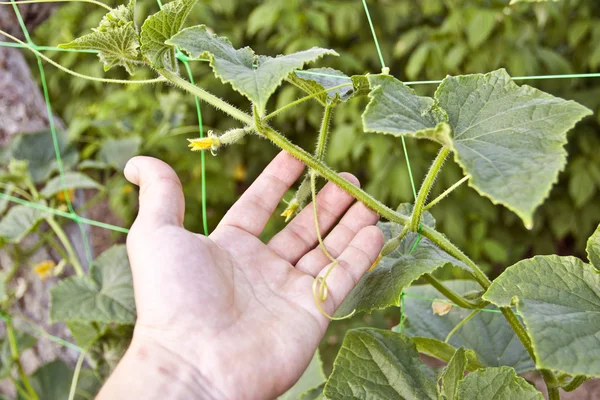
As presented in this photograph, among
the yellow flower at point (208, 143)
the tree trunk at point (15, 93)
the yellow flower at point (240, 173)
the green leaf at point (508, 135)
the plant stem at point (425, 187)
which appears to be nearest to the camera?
the green leaf at point (508, 135)

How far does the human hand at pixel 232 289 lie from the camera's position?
2.80 ft

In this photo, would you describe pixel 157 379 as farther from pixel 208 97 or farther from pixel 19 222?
pixel 19 222

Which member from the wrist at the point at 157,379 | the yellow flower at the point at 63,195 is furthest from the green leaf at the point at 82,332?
the wrist at the point at 157,379

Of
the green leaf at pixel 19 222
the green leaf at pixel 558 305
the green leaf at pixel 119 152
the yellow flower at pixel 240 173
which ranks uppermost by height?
the green leaf at pixel 558 305

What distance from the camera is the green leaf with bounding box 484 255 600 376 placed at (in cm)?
66

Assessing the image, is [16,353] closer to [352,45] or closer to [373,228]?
[373,228]

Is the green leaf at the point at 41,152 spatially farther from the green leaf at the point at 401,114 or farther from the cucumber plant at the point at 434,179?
the green leaf at the point at 401,114

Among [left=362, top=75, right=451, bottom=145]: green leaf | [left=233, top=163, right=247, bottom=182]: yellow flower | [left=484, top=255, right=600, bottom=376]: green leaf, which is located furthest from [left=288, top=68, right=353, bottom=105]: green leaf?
[left=233, top=163, right=247, bottom=182]: yellow flower

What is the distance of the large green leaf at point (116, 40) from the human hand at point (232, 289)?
0.66ft

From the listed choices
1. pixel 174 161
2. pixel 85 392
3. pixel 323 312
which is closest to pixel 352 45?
pixel 174 161

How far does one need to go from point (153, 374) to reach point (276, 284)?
264 mm

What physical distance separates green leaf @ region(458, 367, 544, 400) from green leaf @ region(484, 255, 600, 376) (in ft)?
0.45

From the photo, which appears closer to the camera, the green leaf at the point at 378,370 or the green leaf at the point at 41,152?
the green leaf at the point at 378,370

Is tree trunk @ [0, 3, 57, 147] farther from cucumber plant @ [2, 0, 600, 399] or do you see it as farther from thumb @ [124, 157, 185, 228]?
cucumber plant @ [2, 0, 600, 399]
